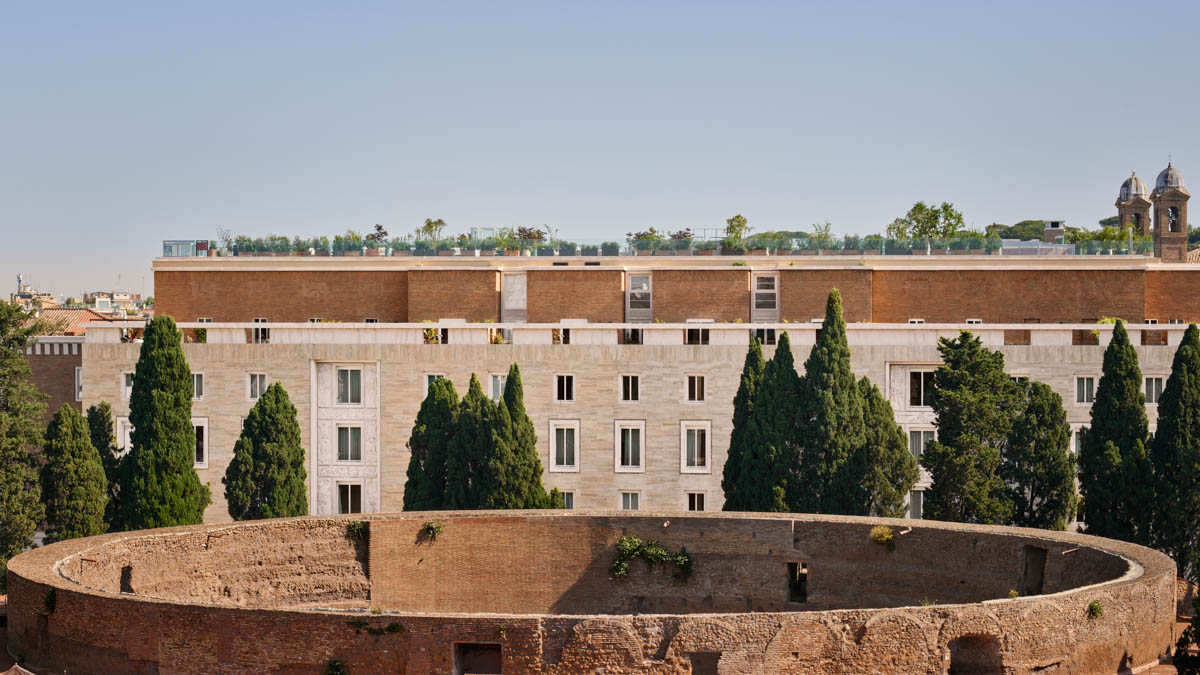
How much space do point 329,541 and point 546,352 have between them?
11.6 m

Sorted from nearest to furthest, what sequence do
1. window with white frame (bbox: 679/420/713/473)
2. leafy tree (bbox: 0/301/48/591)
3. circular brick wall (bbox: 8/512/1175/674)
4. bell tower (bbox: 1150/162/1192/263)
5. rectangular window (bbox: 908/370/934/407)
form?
circular brick wall (bbox: 8/512/1175/674)
leafy tree (bbox: 0/301/48/591)
rectangular window (bbox: 908/370/934/407)
window with white frame (bbox: 679/420/713/473)
bell tower (bbox: 1150/162/1192/263)

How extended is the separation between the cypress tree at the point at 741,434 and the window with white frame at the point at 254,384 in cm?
1520

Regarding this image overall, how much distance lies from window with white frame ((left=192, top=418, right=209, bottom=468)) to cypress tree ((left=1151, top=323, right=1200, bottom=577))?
28.6m

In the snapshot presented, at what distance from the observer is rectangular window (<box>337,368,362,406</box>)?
164 feet

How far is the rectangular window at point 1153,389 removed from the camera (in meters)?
48.2

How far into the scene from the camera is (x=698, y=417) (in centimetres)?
4869

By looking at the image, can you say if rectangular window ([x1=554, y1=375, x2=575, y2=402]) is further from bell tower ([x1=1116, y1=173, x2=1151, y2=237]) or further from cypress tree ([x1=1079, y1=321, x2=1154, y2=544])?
bell tower ([x1=1116, y1=173, x2=1151, y2=237])

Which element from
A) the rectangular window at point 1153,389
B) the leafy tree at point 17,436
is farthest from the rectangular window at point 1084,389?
the leafy tree at point 17,436

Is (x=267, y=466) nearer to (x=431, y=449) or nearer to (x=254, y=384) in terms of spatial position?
(x=254, y=384)

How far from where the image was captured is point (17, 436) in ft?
164

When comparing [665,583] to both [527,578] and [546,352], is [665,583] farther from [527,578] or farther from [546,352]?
[546,352]

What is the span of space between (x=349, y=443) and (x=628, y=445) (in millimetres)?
8999

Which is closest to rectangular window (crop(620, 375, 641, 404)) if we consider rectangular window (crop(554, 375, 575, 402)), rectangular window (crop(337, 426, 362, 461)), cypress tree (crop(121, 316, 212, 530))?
rectangular window (crop(554, 375, 575, 402))

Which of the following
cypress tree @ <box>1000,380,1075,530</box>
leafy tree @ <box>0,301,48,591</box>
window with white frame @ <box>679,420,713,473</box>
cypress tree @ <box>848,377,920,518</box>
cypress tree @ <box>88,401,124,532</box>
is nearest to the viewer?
cypress tree @ <box>1000,380,1075,530</box>
